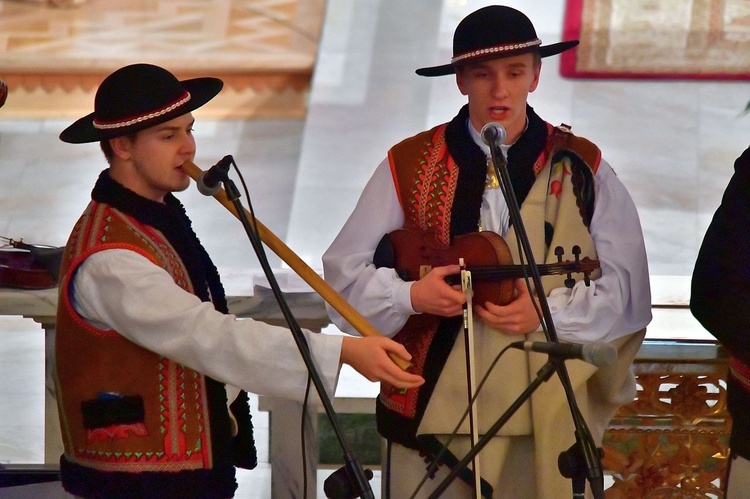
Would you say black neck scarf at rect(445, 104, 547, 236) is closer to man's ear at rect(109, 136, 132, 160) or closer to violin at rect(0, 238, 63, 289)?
man's ear at rect(109, 136, 132, 160)

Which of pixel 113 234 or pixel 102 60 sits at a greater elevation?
pixel 113 234

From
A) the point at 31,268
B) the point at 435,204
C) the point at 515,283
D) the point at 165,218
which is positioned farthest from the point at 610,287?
the point at 31,268

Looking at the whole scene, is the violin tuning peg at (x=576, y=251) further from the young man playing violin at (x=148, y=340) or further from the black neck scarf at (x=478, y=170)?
the young man playing violin at (x=148, y=340)

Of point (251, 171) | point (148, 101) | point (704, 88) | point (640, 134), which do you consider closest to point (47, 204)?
point (251, 171)

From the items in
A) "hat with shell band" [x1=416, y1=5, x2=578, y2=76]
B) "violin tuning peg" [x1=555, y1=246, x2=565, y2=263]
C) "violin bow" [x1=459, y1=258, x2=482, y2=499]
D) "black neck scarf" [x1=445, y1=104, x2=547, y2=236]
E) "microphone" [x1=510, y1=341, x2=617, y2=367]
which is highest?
"hat with shell band" [x1=416, y1=5, x2=578, y2=76]

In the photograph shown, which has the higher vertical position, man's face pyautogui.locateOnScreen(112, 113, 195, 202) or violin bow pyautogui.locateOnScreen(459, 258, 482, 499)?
man's face pyautogui.locateOnScreen(112, 113, 195, 202)

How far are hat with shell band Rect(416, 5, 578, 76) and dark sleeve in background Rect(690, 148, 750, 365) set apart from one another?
0.62 meters

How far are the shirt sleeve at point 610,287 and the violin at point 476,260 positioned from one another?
2.1 inches

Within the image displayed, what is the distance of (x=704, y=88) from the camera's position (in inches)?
384

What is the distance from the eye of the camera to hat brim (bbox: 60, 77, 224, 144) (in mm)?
3021

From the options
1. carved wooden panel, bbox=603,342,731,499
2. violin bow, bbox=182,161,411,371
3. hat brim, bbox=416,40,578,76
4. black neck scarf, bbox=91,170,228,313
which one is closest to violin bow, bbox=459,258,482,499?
violin bow, bbox=182,161,411,371

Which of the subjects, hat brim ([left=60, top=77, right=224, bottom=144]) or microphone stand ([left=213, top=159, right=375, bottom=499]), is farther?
hat brim ([left=60, top=77, right=224, bottom=144])

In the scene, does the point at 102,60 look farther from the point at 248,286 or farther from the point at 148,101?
the point at 148,101

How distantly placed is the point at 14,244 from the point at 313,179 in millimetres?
4515
